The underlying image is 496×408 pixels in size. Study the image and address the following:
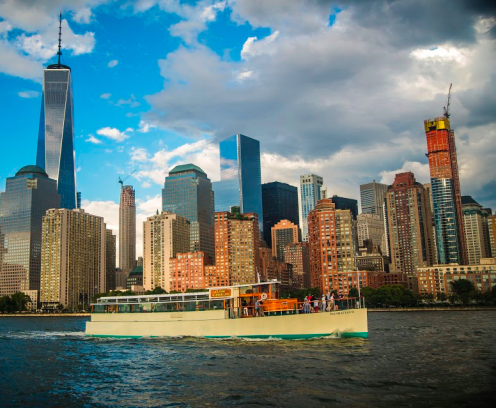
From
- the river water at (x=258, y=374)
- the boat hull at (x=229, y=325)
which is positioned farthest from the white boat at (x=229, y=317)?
the river water at (x=258, y=374)

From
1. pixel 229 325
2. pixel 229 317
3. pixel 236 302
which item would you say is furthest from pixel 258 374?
pixel 236 302

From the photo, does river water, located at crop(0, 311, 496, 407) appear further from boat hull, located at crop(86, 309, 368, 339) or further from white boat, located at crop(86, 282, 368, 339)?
white boat, located at crop(86, 282, 368, 339)

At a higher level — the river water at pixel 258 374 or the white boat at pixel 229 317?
the white boat at pixel 229 317

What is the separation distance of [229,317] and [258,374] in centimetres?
2561

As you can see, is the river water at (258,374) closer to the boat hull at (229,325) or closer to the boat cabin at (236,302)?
the boat hull at (229,325)

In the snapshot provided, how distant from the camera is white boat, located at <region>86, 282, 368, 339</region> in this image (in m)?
61.2

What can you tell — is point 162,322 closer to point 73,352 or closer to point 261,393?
point 73,352

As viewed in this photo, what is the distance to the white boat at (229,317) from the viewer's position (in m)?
61.2

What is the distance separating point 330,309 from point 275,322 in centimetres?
693

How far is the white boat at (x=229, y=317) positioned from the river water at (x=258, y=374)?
1.87 meters

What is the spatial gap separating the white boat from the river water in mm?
1869

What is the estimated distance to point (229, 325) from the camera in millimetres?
64562

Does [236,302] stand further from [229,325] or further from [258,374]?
[258,374]

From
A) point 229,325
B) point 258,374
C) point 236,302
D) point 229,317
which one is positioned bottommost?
point 258,374
